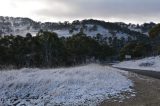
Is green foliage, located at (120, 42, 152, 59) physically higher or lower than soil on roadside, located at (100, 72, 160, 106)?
lower

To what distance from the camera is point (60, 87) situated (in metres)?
19.9

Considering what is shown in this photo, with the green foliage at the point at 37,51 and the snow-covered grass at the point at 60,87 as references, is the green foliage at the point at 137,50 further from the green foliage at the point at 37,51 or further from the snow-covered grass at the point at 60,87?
the snow-covered grass at the point at 60,87

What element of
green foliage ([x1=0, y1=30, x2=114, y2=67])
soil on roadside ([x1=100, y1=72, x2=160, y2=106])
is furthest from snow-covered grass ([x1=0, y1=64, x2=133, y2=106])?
green foliage ([x1=0, y1=30, x2=114, y2=67])

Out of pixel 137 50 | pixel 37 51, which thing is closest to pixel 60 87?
pixel 37 51

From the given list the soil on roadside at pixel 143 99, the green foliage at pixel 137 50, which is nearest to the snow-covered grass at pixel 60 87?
the soil on roadside at pixel 143 99

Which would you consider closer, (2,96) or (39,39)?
(2,96)

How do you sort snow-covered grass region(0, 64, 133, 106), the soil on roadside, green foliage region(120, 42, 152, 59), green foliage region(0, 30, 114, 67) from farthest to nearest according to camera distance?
green foliage region(120, 42, 152, 59) < green foliage region(0, 30, 114, 67) < snow-covered grass region(0, 64, 133, 106) < the soil on roadside

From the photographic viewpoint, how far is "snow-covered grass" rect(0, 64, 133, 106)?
18.2 m

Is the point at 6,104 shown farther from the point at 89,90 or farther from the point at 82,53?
the point at 82,53

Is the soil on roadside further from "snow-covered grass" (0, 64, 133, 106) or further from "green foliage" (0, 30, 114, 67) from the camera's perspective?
"green foliage" (0, 30, 114, 67)

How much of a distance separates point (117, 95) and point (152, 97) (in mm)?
1779

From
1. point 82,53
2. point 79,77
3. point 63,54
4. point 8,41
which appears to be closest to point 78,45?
point 82,53

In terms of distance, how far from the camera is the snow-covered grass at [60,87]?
18219mm

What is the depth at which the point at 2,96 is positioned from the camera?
64.5ft
